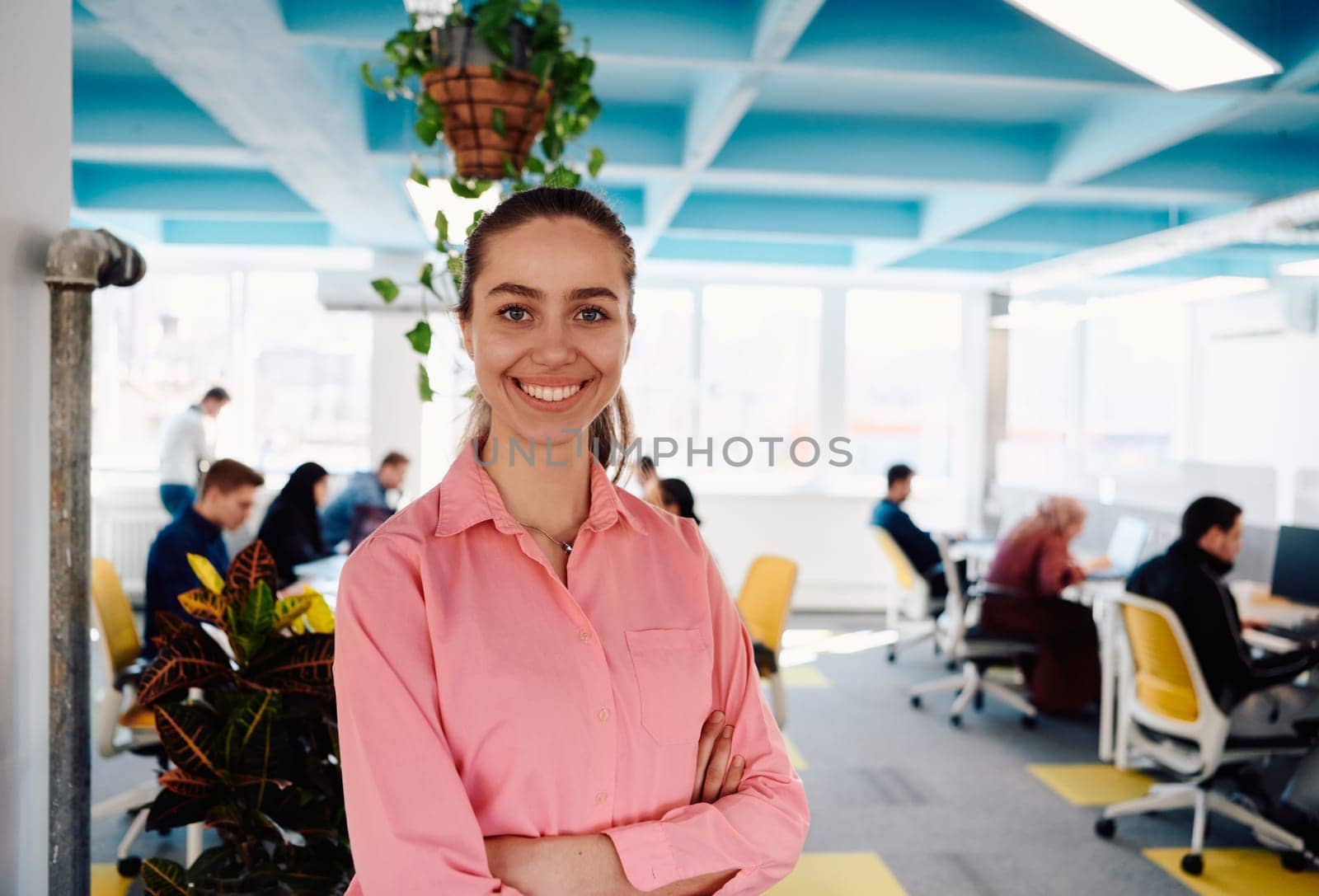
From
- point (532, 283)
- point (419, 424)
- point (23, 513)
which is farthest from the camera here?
point (419, 424)

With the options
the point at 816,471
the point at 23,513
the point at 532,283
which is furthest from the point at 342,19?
the point at 816,471

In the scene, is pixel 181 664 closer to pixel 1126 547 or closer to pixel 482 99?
pixel 482 99

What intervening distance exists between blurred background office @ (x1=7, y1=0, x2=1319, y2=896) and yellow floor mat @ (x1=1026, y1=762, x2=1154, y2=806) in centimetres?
3

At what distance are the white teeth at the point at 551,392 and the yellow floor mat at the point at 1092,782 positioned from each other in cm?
393

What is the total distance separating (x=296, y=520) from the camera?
16.3 ft

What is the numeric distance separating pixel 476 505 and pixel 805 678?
5.46 meters

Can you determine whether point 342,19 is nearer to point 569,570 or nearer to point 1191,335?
point 569,570

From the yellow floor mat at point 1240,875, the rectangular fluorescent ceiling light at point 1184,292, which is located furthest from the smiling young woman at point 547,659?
the rectangular fluorescent ceiling light at point 1184,292

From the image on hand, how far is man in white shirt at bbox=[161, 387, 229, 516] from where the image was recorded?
23.3 feet

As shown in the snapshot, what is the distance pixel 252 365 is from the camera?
8.53 meters

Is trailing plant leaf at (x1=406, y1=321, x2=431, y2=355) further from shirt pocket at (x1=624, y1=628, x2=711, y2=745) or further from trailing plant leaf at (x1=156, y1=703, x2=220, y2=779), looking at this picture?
shirt pocket at (x1=624, y1=628, x2=711, y2=745)

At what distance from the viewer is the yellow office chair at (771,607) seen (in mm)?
4082

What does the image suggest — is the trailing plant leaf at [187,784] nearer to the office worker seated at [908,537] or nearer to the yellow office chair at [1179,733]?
the yellow office chair at [1179,733]

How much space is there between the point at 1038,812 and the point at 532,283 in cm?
384
